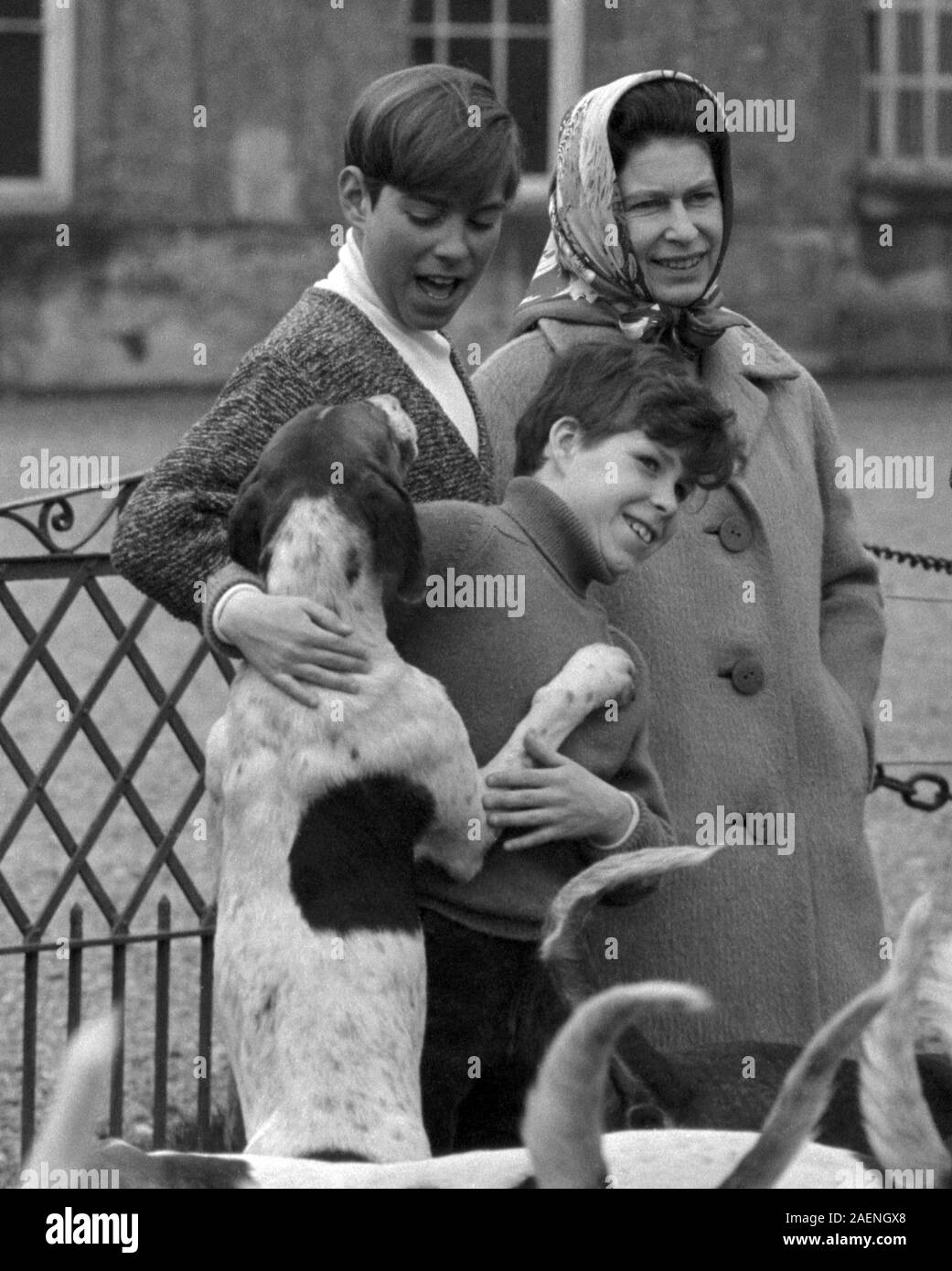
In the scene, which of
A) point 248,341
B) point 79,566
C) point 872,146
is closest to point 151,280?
point 248,341

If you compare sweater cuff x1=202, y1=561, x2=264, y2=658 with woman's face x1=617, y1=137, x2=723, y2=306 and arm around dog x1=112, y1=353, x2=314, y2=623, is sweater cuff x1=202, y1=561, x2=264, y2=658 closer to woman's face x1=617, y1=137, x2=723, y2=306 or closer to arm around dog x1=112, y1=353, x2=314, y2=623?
arm around dog x1=112, y1=353, x2=314, y2=623

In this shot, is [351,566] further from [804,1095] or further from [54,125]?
[54,125]

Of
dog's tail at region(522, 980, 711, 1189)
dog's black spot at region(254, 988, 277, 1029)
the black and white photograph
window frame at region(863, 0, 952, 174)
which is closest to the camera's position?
dog's tail at region(522, 980, 711, 1189)

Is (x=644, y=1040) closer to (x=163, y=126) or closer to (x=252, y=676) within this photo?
(x=252, y=676)

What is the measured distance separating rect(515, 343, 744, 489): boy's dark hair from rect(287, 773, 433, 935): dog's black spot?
52cm

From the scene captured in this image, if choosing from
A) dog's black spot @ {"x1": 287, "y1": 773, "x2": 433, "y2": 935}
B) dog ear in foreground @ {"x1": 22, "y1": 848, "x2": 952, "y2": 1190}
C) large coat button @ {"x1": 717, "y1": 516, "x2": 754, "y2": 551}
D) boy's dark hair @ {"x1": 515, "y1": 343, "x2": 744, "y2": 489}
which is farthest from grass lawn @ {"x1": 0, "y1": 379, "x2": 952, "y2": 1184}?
dog ear in foreground @ {"x1": 22, "y1": 848, "x2": 952, "y2": 1190}

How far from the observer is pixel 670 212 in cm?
325

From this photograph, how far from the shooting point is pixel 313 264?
53.7 feet

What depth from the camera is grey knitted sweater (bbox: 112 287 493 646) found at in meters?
2.91

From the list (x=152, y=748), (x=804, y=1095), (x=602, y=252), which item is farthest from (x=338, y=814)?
(x=152, y=748)

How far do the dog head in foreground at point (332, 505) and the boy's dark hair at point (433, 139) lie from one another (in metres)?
0.31

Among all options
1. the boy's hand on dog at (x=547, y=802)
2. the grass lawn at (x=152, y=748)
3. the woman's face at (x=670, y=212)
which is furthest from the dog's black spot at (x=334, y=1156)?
the grass lawn at (x=152, y=748)
